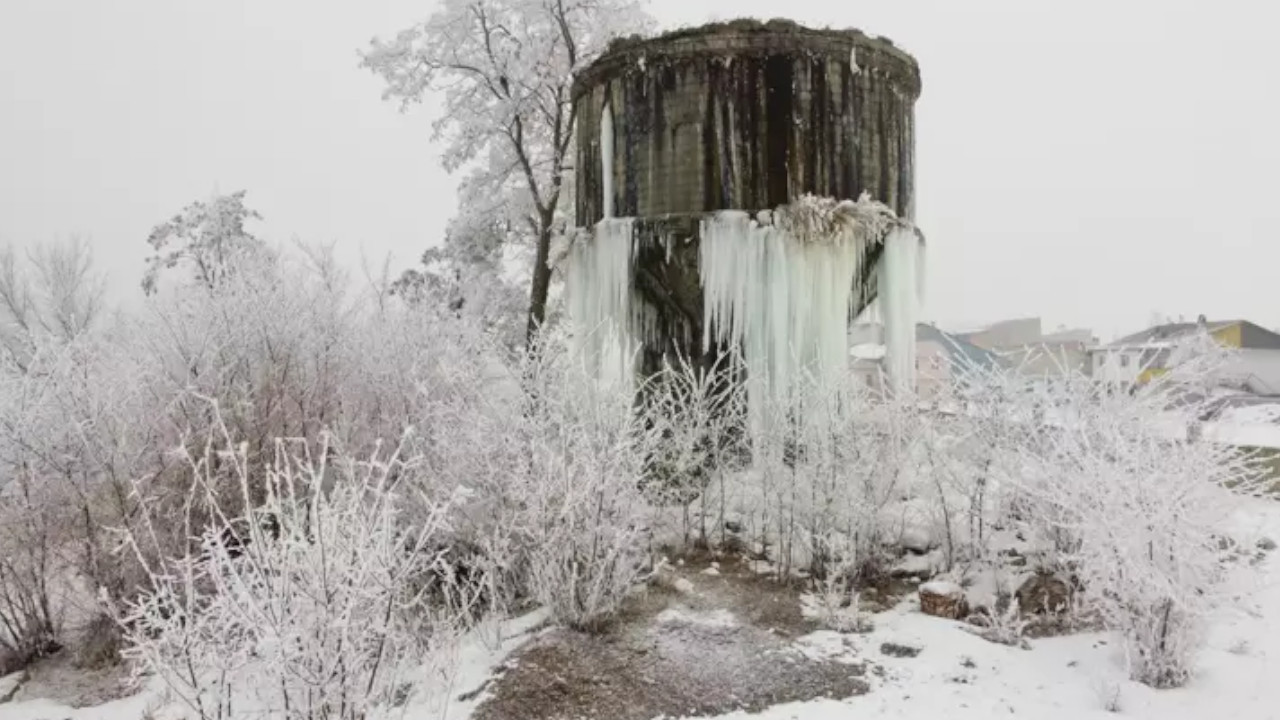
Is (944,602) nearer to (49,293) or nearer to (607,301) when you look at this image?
(607,301)

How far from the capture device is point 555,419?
676 cm

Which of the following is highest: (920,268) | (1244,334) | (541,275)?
(541,275)

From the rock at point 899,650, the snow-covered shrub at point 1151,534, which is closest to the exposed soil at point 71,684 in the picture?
the rock at point 899,650

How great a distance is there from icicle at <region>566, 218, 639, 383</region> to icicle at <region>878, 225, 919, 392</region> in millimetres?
2915

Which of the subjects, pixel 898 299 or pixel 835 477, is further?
pixel 898 299

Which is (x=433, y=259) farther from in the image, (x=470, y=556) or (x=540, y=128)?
(x=470, y=556)

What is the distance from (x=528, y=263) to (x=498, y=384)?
885 cm

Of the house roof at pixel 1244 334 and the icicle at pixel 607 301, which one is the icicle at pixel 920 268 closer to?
the icicle at pixel 607 301

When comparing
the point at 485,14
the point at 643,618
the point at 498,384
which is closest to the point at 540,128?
the point at 485,14

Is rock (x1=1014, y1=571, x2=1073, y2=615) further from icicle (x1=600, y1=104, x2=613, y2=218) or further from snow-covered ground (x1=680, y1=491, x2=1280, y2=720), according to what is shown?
icicle (x1=600, y1=104, x2=613, y2=218)

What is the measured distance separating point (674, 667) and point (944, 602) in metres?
2.37

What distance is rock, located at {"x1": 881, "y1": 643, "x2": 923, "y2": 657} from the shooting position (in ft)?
20.0

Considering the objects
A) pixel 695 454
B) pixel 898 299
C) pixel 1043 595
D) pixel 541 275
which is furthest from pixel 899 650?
pixel 541 275

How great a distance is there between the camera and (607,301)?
9.94m
